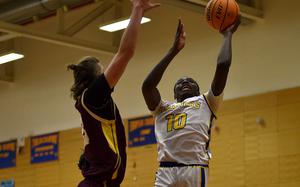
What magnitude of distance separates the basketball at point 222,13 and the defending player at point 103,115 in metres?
1.84

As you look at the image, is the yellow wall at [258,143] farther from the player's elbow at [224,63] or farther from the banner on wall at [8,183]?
the player's elbow at [224,63]

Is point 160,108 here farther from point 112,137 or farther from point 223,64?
point 112,137

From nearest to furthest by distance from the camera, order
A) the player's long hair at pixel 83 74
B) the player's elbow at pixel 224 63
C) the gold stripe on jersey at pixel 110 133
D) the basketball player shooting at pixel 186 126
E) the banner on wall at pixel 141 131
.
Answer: the gold stripe on jersey at pixel 110 133 < the player's long hair at pixel 83 74 < the player's elbow at pixel 224 63 < the basketball player shooting at pixel 186 126 < the banner on wall at pixel 141 131

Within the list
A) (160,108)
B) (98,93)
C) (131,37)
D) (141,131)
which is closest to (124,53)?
(131,37)

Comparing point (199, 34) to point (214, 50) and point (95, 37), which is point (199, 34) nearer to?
point (214, 50)

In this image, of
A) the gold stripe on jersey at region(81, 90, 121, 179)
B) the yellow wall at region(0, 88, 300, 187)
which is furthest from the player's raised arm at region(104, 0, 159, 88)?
the yellow wall at region(0, 88, 300, 187)

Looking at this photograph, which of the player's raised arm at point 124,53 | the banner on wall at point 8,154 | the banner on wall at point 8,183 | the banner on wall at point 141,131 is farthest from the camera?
the banner on wall at point 8,154

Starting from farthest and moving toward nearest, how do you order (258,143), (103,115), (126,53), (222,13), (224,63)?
(258,143) → (222,13) → (224,63) → (103,115) → (126,53)

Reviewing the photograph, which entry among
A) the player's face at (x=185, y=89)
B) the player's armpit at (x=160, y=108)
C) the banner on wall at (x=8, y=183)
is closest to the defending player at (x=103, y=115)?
the player's armpit at (x=160, y=108)

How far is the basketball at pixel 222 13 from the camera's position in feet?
19.6

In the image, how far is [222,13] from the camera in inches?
239

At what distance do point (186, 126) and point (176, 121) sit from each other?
145 mm

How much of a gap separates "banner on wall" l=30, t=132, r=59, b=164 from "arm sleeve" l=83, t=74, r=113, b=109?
1053 centimetres

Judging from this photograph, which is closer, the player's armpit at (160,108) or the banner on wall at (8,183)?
the player's armpit at (160,108)
